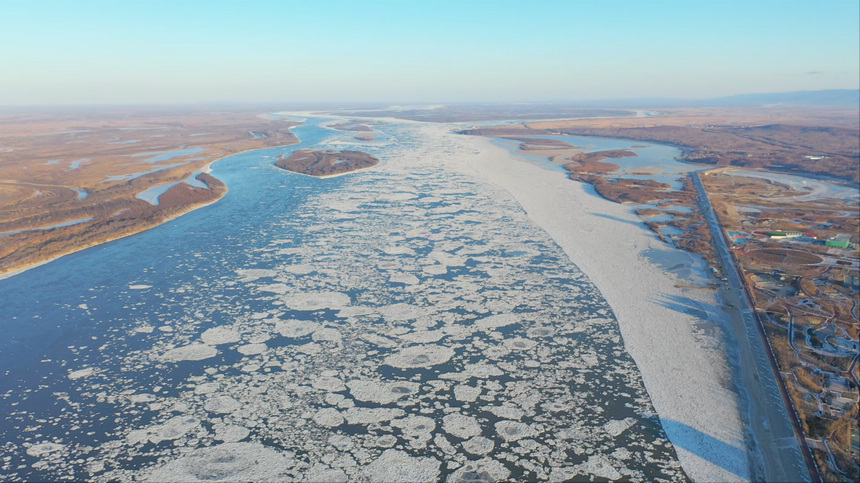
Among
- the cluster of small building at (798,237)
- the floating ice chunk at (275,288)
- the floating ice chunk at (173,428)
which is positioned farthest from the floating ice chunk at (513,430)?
the cluster of small building at (798,237)

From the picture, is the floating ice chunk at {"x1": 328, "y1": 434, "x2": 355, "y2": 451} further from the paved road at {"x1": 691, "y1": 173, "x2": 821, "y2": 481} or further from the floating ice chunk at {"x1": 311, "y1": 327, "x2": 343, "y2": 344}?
the paved road at {"x1": 691, "y1": 173, "x2": 821, "y2": 481}

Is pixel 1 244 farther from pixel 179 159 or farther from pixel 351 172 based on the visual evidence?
pixel 179 159

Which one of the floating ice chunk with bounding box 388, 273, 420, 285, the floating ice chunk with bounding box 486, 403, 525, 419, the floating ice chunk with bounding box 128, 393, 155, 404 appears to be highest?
the floating ice chunk with bounding box 388, 273, 420, 285

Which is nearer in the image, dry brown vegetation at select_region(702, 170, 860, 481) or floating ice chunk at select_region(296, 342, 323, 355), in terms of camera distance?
dry brown vegetation at select_region(702, 170, 860, 481)

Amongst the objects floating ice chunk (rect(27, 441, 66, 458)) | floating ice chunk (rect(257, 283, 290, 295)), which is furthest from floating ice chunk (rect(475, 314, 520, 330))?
floating ice chunk (rect(27, 441, 66, 458))

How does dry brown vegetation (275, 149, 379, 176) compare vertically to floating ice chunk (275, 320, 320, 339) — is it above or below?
above

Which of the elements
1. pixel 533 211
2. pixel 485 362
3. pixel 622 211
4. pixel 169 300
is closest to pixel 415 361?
pixel 485 362
